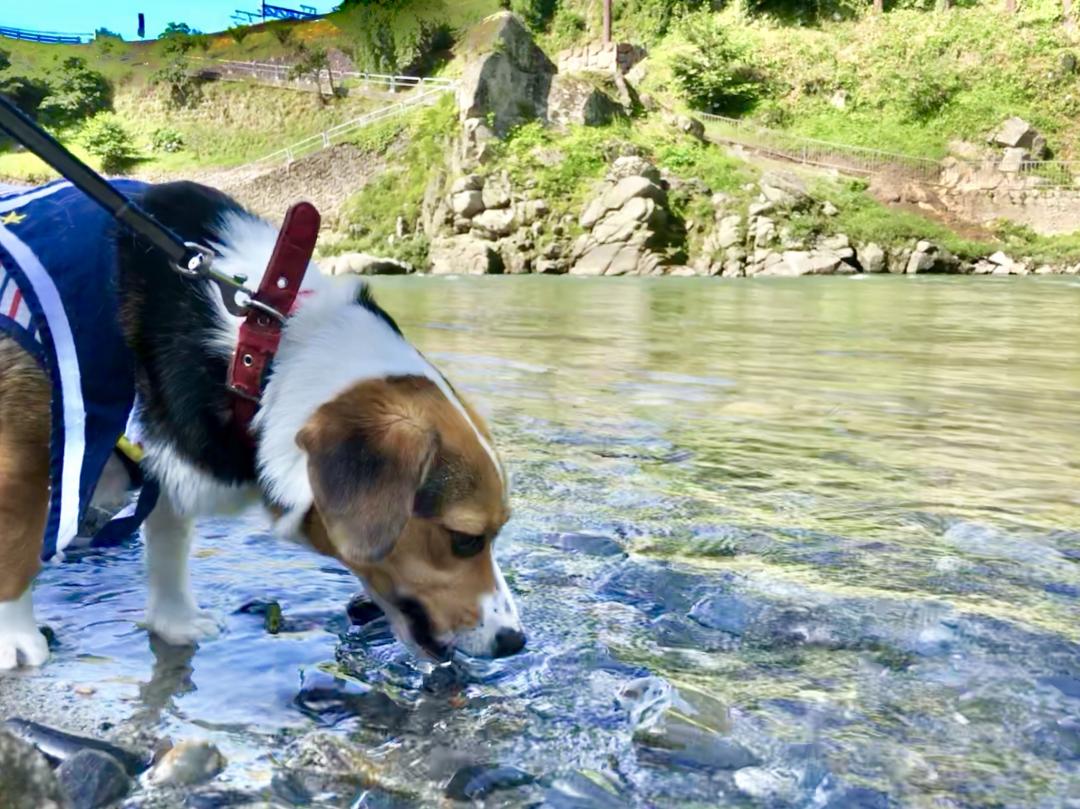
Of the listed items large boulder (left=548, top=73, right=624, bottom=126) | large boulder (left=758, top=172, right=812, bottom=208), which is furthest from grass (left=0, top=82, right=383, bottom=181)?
large boulder (left=758, top=172, right=812, bottom=208)

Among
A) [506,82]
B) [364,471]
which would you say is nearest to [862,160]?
[506,82]

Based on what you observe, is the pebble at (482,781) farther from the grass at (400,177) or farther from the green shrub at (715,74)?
the green shrub at (715,74)

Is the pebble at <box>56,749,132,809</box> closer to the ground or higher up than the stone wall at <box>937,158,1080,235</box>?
higher up

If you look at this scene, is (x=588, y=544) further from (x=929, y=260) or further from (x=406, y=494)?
(x=929, y=260)

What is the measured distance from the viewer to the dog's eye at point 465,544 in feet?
8.83

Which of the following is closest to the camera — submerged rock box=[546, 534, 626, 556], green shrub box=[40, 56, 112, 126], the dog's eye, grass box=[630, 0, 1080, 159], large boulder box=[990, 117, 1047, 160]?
the dog's eye

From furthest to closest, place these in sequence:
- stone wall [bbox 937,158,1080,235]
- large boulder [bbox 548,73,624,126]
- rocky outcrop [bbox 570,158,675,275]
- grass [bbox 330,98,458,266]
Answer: grass [bbox 330,98,458,266] → large boulder [bbox 548,73,624,126] → stone wall [bbox 937,158,1080,235] → rocky outcrop [bbox 570,158,675,275]

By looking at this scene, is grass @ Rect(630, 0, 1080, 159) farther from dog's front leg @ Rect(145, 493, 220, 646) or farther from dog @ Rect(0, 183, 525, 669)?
dog @ Rect(0, 183, 525, 669)

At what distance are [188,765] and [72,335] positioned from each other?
3.77 ft

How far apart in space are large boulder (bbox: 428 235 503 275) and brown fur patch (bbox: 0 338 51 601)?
35839 mm

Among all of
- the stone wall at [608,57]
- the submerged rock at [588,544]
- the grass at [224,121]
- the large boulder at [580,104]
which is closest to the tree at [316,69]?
the grass at [224,121]

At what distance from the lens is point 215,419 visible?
272 cm

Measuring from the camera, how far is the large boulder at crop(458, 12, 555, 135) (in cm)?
4572

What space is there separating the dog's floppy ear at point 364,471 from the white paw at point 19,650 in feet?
3.23
